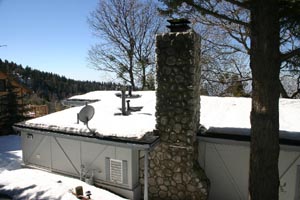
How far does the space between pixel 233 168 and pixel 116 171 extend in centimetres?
292

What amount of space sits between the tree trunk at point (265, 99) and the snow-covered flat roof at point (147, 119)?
5.26 feet

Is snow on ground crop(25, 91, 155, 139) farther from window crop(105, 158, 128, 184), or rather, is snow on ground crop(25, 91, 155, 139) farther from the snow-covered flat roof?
window crop(105, 158, 128, 184)

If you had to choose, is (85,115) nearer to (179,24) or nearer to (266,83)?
(179,24)

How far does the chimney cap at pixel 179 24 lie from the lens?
586cm

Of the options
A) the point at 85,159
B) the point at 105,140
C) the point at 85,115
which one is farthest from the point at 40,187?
the point at 85,115

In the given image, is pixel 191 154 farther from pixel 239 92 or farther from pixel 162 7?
pixel 239 92

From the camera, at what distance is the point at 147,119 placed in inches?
275

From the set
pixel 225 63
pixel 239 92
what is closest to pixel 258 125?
pixel 239 92

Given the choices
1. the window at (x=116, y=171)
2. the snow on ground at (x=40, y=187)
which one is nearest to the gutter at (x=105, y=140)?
the window at (x=116, y=171)

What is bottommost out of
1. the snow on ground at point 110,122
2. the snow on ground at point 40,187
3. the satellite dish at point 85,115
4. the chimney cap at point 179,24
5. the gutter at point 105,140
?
the snow on ground at point 40,187

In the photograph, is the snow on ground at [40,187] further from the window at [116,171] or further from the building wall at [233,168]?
the building wall at [233,168]

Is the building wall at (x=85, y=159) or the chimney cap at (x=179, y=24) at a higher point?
the chimney cap at (x=179, y=24)

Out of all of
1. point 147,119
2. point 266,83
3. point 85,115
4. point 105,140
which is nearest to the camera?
point 266,83

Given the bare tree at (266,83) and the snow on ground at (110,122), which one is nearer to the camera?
the bare tree at (266,83)
